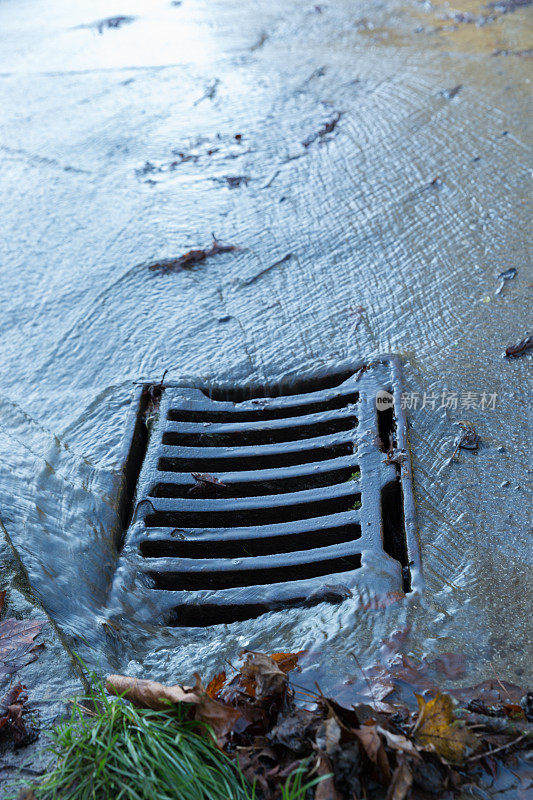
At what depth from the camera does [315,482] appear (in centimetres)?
191

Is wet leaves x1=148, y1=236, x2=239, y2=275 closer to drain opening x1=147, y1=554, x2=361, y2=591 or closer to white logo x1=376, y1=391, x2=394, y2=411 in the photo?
white logo x1=376, y1=391, x2=394, y2=411

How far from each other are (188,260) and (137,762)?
76.5 inches

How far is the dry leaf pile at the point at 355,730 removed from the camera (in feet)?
3.79

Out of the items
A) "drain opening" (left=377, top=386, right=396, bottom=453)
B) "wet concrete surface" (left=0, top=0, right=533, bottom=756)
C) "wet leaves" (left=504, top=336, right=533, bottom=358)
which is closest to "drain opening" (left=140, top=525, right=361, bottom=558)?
"wet concrete surface" (left=0, top=0, right=533, bottom=756)

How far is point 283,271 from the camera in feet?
8.57

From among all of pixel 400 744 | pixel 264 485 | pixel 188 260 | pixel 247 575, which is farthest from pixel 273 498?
pixel 188 260

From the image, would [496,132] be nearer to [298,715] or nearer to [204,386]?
[204,386]

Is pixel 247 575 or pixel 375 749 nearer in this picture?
pixel 375 749

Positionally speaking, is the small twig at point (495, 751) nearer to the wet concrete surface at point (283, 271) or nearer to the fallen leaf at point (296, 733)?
the wet concrete surface at point (283, 271)

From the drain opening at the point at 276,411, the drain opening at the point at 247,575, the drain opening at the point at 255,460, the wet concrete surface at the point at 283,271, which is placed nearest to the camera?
the wet concrete surface at the point at 283,271

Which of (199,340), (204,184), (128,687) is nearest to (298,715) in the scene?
(128,687)

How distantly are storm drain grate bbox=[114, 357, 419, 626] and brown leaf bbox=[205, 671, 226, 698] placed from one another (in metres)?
0.21

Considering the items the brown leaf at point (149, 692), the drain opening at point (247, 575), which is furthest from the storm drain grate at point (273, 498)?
the brown leaf at point (149, 692)

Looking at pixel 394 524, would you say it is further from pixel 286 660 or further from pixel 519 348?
pixel 519 348
